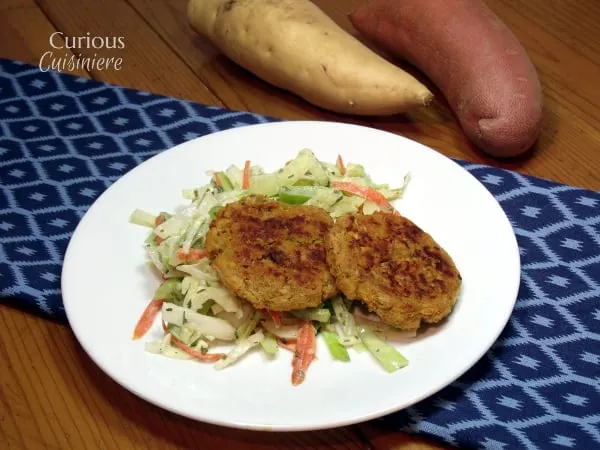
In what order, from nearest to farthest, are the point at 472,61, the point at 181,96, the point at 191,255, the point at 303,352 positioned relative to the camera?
1. the point at 303,352
2. the point at 191,255
3. the point at 472,61
4. the point at 181,96

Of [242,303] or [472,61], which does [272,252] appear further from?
[472,61]

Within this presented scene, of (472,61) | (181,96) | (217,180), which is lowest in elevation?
(181,96)

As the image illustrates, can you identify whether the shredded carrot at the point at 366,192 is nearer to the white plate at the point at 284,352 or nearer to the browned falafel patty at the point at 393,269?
the white plate at the point at 284,352

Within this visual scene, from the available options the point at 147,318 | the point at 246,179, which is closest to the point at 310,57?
the point at 246,179

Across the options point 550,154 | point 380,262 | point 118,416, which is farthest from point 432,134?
point 118,416

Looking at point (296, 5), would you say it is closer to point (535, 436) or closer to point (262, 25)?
point (262, 25)

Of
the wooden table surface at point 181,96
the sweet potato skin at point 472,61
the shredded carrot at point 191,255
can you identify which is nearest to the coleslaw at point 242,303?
the shredded carrot at point 191,255

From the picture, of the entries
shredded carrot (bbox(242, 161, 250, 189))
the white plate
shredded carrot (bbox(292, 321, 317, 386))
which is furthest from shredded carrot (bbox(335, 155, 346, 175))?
shredded carrot (bbox(292, 321, 317, 386))

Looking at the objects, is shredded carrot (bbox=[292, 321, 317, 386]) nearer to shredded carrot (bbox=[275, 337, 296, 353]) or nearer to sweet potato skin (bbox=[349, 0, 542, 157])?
shredded carrot (bbox=[275, 337, 296, 353])
